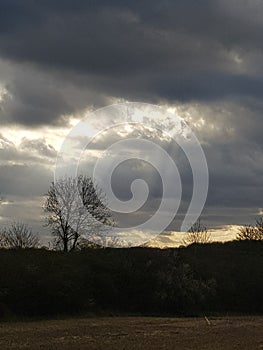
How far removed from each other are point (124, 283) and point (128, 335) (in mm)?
18623

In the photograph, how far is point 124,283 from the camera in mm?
50094

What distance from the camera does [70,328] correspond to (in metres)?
35.6

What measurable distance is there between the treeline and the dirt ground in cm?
345

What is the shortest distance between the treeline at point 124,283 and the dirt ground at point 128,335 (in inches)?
136

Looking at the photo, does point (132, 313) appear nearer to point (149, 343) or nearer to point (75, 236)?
point (75, 236)

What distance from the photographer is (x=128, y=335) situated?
31.5m

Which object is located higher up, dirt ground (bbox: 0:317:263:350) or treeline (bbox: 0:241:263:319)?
treeline (bbox: 0:241:263:319)

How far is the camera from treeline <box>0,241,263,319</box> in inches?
1740

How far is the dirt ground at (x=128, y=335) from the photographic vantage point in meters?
26.9

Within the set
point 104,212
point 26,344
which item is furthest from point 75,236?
point 26,344

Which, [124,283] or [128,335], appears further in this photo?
[124,283]

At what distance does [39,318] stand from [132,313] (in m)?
8.34

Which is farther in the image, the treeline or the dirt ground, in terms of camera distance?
the treeline

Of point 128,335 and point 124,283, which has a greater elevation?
point 124,283
